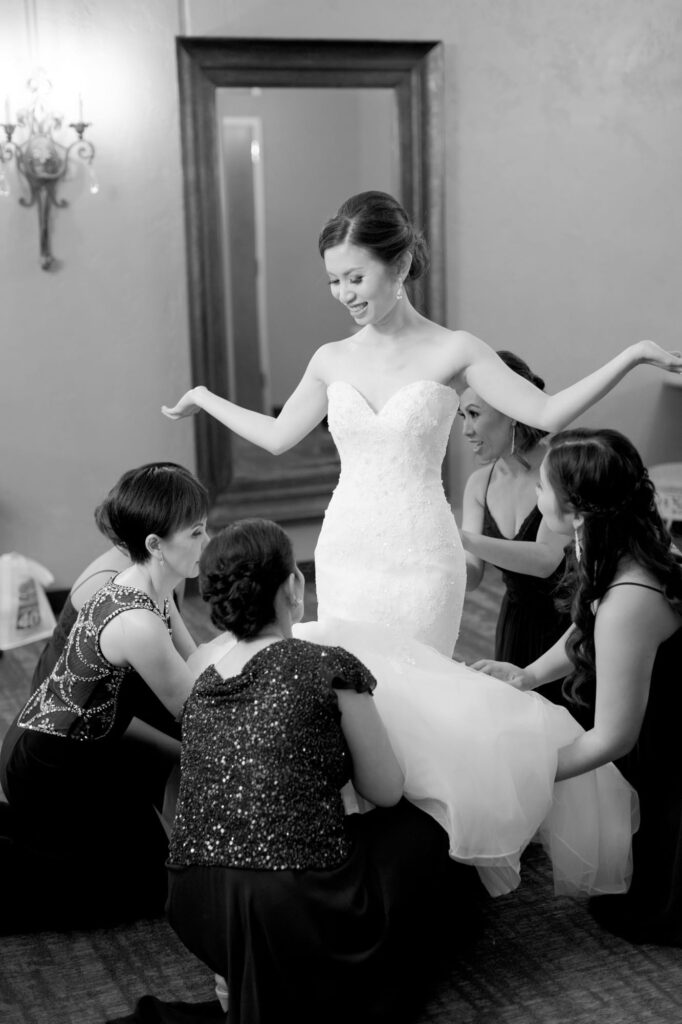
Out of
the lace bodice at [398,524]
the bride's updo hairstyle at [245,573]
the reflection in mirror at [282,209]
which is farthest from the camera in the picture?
the reflection in mirror at [282,209]

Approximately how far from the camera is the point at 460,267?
525 cm

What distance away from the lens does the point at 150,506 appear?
2.26 metres

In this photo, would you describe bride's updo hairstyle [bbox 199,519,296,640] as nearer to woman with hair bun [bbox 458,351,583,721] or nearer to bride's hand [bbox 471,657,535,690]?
bride's hand [bbox 471,657,535,690]

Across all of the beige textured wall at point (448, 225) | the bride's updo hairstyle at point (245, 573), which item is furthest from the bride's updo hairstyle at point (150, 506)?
the beige textured wall at point (448, 225)

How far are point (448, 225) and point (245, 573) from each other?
3.70 m

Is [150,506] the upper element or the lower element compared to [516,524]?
upper

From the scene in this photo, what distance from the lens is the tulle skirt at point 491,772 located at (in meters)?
2.05

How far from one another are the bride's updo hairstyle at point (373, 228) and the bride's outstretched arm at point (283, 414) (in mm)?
349

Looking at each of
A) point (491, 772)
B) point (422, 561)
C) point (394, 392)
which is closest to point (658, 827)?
point (491, 772)

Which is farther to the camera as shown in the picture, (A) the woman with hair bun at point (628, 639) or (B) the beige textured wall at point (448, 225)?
(B) the beige textured wall at point (448, 225)

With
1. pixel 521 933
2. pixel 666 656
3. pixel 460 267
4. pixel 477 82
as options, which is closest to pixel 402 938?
pixel 521 933

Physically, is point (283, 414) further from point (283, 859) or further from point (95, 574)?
point (283, 859)

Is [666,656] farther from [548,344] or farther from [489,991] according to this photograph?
[548,344]

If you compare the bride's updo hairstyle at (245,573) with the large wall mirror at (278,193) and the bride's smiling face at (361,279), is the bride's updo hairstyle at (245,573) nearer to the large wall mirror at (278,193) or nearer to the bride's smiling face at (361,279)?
the bride's smiling face at (361,279)
